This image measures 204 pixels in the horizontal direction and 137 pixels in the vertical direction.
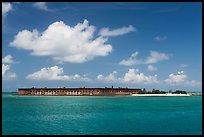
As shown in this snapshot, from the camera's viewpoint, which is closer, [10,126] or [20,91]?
[10,126]

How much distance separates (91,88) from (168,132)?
113911 mm

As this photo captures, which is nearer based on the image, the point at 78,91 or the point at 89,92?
the point at 89,92

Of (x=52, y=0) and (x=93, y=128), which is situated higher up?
(x=52, y=0)

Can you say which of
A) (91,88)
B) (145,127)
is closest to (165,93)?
(91,88)

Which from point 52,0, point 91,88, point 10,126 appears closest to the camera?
point 52,0

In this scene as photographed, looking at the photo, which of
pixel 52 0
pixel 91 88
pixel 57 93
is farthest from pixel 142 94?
pixel 52 0

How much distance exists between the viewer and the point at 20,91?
15662 cm

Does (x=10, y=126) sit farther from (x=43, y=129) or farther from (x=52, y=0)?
(x=52, y=0)

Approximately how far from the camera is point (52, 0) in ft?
26.6

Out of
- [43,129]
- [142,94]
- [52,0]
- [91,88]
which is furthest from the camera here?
[142,94]

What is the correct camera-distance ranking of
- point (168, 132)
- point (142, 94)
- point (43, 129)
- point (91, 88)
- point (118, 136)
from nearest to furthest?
point (118, 136) → point (168, 132) → point (43, 129) → point (91, 88) → point (142, 94)

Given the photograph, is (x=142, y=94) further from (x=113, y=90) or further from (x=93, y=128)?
(x=93, y=128)

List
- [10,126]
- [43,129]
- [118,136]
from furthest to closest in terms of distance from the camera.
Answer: [10,126]
[43,129]
[118,136]

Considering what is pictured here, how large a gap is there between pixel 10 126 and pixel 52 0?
86.4ft
